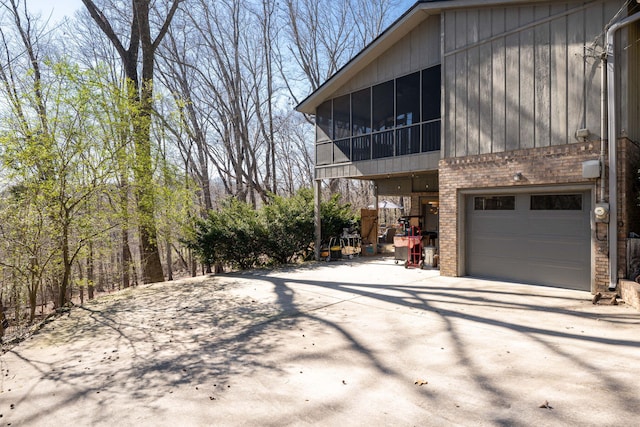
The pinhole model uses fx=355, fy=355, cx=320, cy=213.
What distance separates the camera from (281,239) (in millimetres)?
11664

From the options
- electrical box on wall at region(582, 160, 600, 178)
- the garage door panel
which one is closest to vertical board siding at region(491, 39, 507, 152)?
electrical box on wall at region(582, 160, 600, 178)

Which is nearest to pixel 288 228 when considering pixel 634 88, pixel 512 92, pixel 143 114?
pixel 143 114

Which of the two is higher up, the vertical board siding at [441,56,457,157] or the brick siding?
the vertical board siding at [441,56,457,157]

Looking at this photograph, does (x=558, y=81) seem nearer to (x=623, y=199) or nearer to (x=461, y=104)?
(x=461, y=104)

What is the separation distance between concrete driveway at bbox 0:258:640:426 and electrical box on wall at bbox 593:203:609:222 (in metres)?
1.40

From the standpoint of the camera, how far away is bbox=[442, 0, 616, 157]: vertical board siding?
6332 mm

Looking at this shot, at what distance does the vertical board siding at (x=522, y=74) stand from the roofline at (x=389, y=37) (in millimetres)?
280

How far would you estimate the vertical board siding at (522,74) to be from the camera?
20.8ft

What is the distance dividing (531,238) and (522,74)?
3.30 m

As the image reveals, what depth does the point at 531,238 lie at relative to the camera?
7.23 m

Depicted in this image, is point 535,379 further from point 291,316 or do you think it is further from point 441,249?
point 441,249

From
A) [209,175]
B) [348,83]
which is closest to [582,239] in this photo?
[348,83]

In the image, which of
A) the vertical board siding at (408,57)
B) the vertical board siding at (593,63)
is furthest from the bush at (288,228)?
the vertical board siding at (593,63)

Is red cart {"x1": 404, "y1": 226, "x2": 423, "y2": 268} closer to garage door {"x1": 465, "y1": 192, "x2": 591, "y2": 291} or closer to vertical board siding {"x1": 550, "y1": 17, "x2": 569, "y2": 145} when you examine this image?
garage door {"x1": 465, "y1": 192, "x2": 591, "y2": 291}
